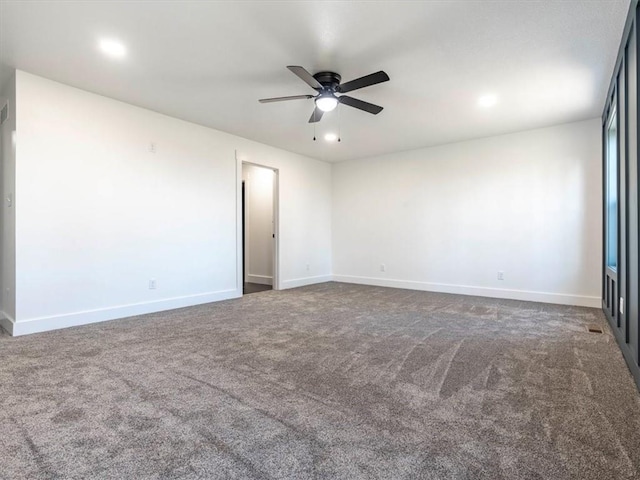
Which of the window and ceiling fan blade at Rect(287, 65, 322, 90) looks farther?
the window

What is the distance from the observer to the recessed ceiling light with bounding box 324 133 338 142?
532 cm

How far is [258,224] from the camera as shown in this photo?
7.29m

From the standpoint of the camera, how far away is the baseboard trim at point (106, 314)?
3.42 m

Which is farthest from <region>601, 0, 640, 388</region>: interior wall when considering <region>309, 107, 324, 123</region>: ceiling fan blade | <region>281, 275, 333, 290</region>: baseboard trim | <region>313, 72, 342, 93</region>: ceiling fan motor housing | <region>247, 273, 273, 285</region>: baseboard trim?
<region>247, 273, 273, 285</region>: baseboard trim

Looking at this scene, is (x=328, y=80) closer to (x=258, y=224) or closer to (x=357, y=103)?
(x=357, y=103)

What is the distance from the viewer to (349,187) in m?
7.11

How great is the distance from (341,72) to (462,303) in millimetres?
3419

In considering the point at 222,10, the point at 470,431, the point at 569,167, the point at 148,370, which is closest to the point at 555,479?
the point at 470,431

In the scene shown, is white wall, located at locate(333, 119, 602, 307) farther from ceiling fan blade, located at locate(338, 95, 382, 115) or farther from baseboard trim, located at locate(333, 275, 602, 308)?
ceiling fan blade, located at locate(338, 95, 382, 115)

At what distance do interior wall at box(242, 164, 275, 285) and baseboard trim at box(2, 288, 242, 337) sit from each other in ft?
6.20

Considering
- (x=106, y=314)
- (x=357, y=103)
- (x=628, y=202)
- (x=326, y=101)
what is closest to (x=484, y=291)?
(x=628, y=202)

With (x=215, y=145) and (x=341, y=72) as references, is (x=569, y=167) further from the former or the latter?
(x=215, y=145)

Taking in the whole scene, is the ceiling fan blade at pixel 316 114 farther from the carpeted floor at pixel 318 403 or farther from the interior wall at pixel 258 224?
the interior wall at pixel 258 224

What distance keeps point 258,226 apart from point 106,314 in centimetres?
368
